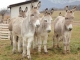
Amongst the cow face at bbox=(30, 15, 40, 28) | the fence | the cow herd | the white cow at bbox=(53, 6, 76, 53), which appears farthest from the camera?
the fence

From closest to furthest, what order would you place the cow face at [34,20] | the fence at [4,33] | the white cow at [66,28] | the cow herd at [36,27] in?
the cow face at [34,20] → the cow herd at [36,27] → the white cow at [66,28] → the fence at [4,33]

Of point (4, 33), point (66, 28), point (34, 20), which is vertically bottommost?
point (4, 33)

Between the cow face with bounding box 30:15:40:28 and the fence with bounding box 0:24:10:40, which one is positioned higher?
the cow face with bounding box 30:15:40:28

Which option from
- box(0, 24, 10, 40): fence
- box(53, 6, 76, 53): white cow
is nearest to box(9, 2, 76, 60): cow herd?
box(53, 6, 76, 53): white cow

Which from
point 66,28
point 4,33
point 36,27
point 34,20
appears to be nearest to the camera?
point 34,20

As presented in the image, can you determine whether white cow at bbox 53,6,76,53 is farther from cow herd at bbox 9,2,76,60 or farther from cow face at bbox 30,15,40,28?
cow face at bbox 30,15,40,28

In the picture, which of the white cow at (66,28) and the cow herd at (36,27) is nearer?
the cow herd at (36,27)

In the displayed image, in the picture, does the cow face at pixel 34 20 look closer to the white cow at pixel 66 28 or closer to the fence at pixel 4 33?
the white cow at pixel 66 28

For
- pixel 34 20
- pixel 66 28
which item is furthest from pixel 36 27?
pixel 66 28

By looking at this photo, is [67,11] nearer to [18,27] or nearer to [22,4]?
[18,27]

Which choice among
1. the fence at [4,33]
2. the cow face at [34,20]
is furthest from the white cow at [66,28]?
the fence at [4,33]

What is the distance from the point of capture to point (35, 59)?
9.51 m

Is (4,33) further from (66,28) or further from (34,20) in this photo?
(34,20)

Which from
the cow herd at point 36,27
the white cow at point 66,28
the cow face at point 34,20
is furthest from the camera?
the white cow at point 66,28
